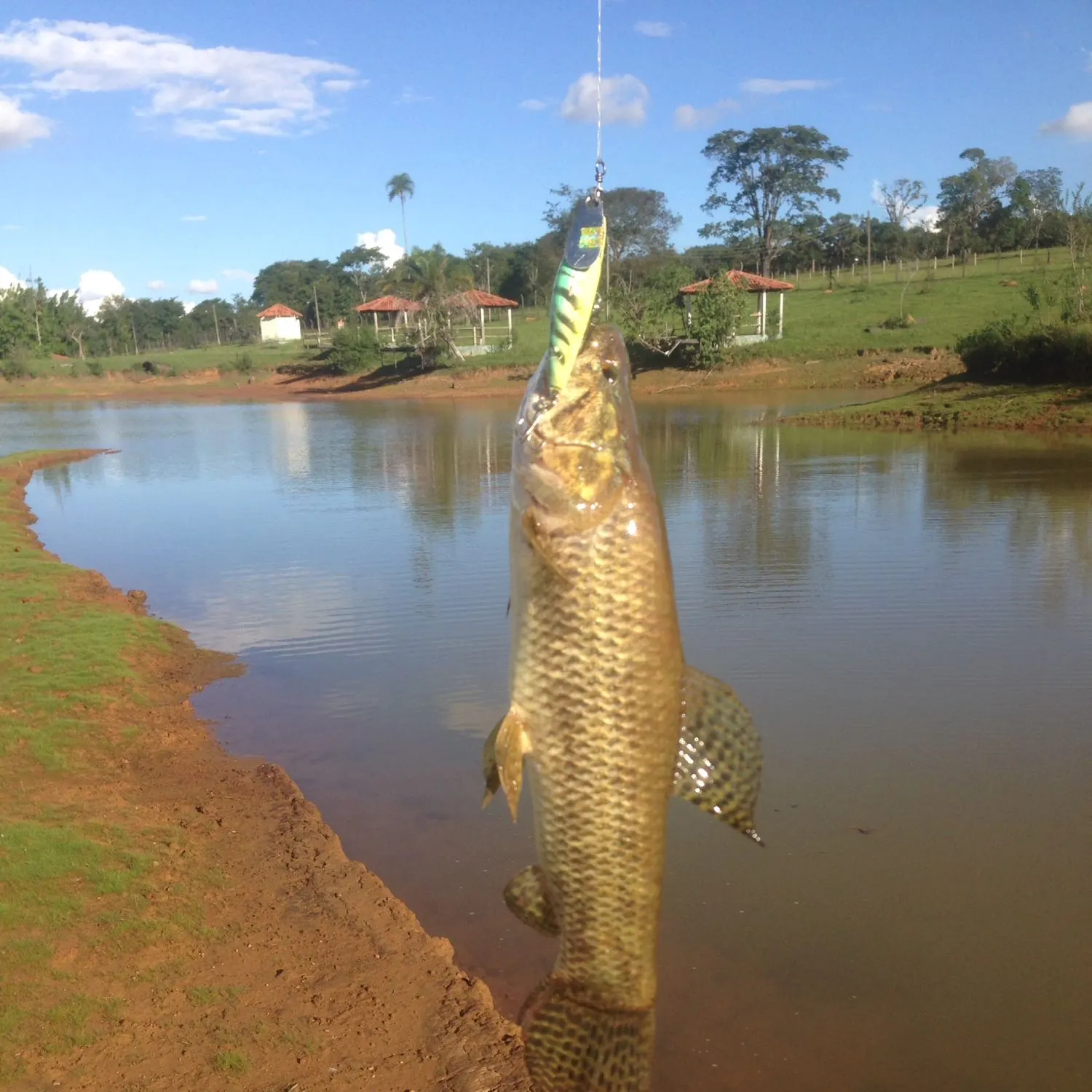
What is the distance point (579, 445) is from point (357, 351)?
57.2 metres

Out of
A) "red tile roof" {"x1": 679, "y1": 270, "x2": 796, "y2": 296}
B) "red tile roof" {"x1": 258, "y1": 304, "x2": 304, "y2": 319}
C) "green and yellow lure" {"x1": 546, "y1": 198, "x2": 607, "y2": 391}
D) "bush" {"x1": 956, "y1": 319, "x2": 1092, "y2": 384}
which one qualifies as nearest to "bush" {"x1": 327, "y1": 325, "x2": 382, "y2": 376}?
"red tile roof" {"x1": 679, "y1": 270, "x2": 796, "y2": 296}

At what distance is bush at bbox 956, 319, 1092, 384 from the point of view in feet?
99.4

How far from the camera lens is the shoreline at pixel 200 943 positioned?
4375 mm

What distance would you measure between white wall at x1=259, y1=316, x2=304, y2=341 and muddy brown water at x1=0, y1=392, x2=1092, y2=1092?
Result: 62.3 metres

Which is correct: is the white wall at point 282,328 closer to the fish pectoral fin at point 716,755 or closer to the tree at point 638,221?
the tree at point 638,221

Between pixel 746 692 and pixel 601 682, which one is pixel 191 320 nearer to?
pixel 746 692

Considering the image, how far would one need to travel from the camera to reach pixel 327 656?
10.9 metres

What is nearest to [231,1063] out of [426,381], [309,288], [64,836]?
[64,836]

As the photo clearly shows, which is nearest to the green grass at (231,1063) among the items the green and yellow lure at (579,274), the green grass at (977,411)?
the green and yellow lure at (579,274)

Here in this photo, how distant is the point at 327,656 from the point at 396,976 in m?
6.08

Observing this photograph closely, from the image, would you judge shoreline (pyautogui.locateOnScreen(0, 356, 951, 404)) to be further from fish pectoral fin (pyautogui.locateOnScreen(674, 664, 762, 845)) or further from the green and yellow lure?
the green and yellow lure

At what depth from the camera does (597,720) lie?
81.0 inches

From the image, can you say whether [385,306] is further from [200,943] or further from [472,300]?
[200,943]

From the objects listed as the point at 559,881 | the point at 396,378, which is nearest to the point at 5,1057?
the point at 559,881
